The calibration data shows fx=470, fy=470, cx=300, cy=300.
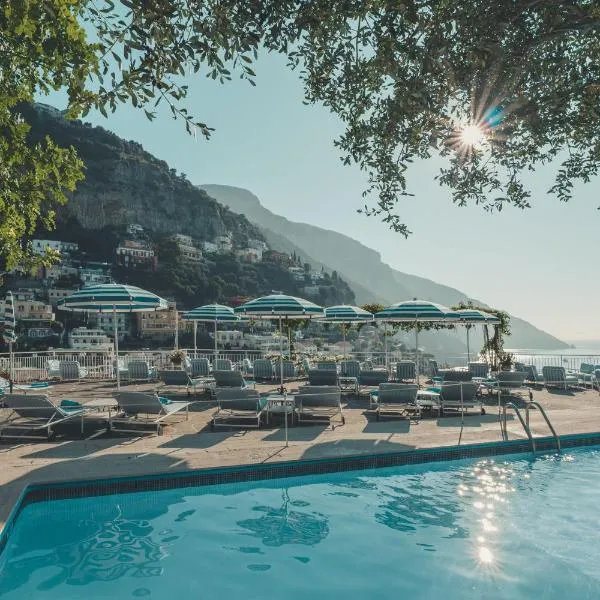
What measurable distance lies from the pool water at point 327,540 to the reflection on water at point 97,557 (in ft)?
0.05

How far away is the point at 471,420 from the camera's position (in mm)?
8453

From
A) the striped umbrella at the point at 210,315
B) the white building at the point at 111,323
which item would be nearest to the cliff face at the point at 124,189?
the white building at the point at 111,323

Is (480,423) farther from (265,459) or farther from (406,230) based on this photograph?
(265,459)

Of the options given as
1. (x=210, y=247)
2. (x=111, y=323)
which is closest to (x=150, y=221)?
(x=210, y=247)

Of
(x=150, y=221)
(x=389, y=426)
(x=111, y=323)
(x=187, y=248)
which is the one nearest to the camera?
(x=389, y=426)

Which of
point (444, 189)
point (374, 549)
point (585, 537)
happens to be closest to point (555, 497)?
point (585, 537)

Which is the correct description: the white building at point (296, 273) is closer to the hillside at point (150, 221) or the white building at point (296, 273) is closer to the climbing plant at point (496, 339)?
the hillside at point (150, 221)

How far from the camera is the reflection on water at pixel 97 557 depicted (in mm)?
3957

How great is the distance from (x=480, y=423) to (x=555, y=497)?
2.57 meters

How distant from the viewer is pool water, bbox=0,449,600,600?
3.86m

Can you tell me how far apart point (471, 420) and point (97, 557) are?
646 centimetres

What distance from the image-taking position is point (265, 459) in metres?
5.84

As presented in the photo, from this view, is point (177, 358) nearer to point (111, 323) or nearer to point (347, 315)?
point (347, 315)

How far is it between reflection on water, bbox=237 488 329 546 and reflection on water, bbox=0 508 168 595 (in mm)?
943
